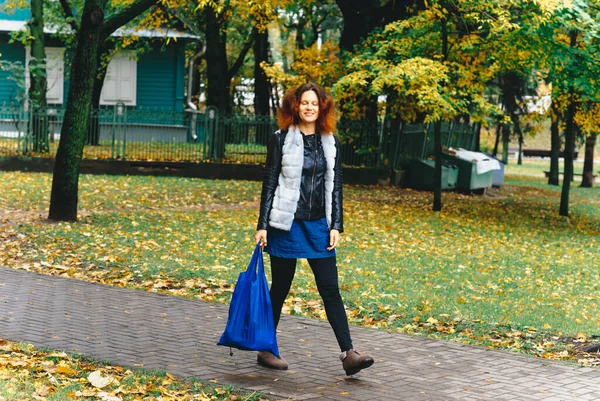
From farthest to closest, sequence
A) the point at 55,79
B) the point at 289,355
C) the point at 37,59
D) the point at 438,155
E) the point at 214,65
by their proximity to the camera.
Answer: the point at 55,79 < the point at 214,65 < the point at 37,59 < the point at 438,155 < the point at 289,355

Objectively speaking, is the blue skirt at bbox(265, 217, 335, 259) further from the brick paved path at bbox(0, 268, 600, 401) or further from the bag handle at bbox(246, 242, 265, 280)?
the brick paved path at bbox(0, 268, 600, 401)

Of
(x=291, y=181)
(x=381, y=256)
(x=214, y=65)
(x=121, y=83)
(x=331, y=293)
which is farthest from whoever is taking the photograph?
(x=121, y=83)

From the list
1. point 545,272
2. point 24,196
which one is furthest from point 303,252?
point 24,196

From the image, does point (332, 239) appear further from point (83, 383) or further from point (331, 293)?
point (83, 383)

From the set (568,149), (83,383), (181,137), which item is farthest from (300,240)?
(181,137)

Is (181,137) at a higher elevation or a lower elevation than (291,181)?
lower

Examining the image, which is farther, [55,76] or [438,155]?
[55,76]

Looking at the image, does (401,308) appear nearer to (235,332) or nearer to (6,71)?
(235,332)

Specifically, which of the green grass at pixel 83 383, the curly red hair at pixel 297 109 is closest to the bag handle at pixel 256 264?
the green grass at pixel 83 383

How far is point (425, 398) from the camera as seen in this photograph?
20.6 ft

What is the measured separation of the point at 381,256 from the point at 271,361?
22.1 feet

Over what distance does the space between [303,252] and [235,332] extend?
27.7 inches

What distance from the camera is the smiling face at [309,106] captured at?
22.2 ft

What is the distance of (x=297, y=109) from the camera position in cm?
682
